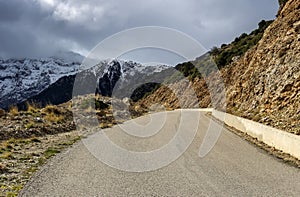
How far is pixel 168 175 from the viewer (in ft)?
27.8

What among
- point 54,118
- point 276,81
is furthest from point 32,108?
point 276,81

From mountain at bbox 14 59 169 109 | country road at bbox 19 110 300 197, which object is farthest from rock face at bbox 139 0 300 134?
mountain at bbox 14 59 169 109

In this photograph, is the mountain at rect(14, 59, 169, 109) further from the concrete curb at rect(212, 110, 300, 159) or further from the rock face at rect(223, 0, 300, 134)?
the concrete curb at rect(212, 110, 300, 159)

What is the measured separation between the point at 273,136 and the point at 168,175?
6.77 m

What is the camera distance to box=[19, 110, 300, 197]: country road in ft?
23.4

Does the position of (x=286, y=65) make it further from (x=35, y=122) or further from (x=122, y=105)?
(x=122, y=105)

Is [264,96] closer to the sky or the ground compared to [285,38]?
closer to the ground

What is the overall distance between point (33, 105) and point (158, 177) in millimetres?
19798

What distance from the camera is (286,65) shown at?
23469mm

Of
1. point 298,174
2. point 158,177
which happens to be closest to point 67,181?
point 158,177

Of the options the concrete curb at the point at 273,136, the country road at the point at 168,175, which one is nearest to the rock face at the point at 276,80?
the concrete curb at the point at 273,136

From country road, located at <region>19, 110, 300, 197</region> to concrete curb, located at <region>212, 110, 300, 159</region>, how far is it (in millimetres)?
798

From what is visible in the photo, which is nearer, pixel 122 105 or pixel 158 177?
pixel 158 177

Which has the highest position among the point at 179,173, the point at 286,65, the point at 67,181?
the point at 286,65
